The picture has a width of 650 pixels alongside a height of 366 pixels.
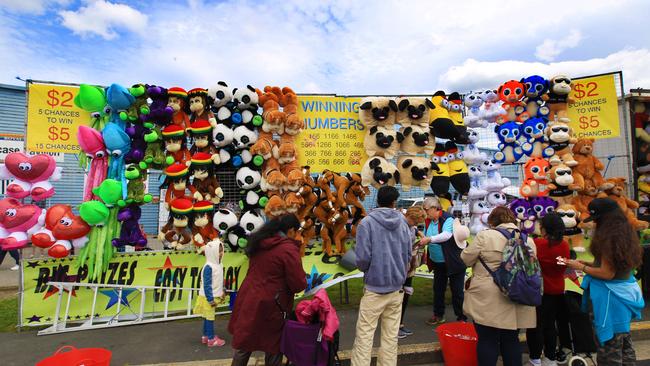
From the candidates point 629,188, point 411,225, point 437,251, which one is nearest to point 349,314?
point 437,251

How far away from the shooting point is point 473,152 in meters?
5.92

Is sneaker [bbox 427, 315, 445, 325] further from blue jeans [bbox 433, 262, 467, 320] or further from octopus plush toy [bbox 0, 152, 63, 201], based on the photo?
octopus plush toy [bbox 0, 152, 63, 201]

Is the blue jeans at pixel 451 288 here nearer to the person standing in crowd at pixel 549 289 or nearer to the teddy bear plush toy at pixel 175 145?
the person standing in crowd at pixel 549 289

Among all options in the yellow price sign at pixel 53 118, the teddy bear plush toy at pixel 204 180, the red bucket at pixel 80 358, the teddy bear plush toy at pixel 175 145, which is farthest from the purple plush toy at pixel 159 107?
the red bucket at pixel 80 358

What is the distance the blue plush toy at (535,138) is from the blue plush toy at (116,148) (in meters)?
6.24

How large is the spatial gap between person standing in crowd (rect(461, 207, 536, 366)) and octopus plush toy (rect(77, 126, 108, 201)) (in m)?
5.01

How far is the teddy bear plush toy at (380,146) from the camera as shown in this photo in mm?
5652

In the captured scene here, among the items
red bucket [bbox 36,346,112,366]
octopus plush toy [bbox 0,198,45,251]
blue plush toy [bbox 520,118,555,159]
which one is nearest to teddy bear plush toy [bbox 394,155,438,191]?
blue plush toy [bbox 520,118,555,159]

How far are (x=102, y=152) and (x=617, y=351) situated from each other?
636cm

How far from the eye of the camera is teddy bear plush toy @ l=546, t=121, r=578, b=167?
18.5 feet

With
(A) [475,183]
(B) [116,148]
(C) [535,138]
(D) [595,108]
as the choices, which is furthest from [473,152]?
(B) [116,148]

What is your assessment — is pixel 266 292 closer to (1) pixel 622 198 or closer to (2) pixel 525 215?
(2) pixel 525 215

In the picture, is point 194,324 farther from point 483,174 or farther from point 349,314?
point 483,174

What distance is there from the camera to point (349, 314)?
214 inches
